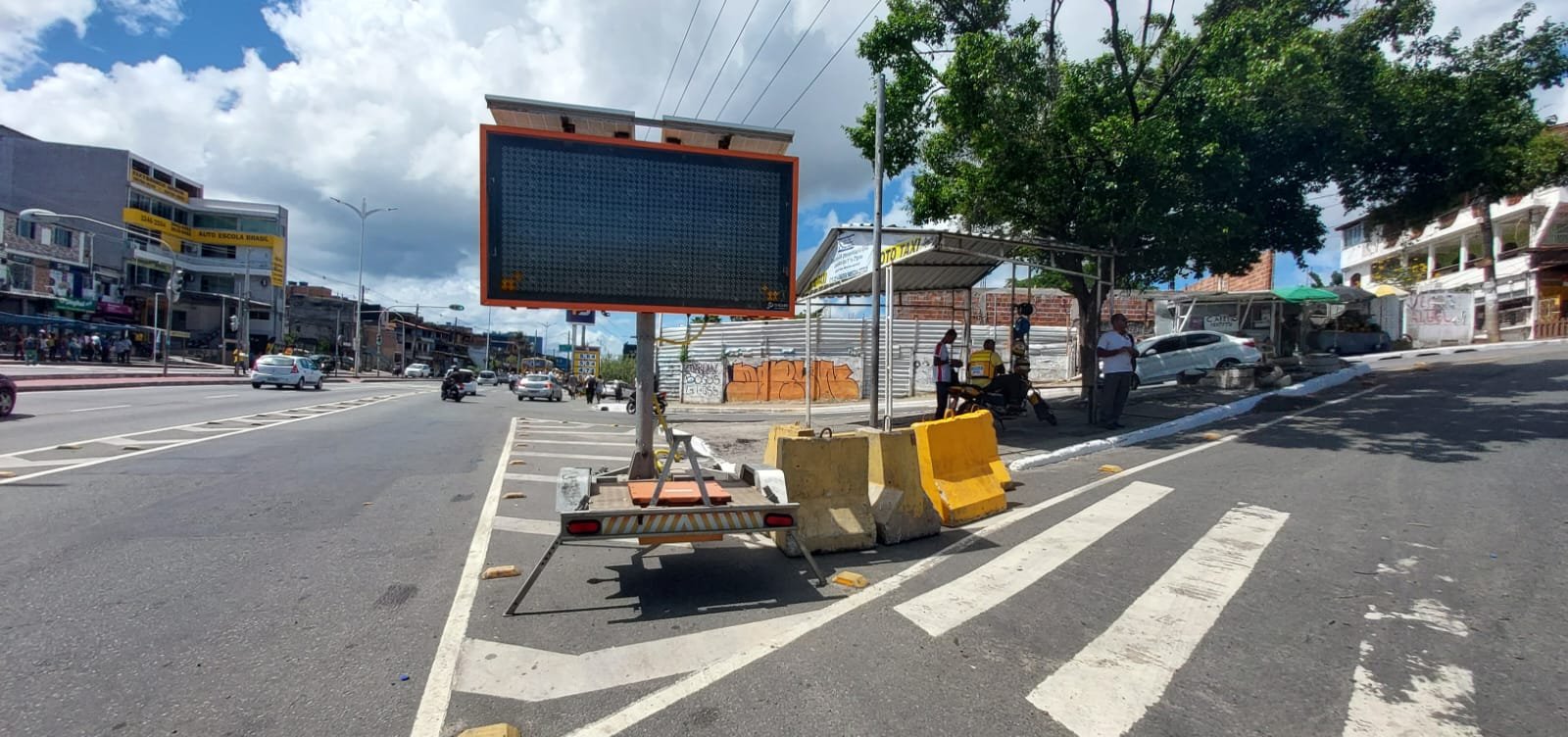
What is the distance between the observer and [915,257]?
11.6m

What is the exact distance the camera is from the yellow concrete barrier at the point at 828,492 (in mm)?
5582

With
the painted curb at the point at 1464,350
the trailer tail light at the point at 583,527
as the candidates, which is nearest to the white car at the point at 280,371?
the trailer tail light at the point at 583,527

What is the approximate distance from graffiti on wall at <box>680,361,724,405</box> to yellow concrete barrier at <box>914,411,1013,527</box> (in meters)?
22.0

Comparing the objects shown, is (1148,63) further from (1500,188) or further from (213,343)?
(213,343)

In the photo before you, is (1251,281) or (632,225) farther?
(1251,281)

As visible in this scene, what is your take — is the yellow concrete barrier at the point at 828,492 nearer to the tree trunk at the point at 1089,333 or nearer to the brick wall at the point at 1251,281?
the tree trunk at the point at 1089,333

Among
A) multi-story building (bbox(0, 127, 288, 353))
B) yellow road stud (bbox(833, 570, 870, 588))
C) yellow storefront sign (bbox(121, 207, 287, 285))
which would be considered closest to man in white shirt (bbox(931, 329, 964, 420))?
yellow road stud (bbox(833, 570, 870, 588))

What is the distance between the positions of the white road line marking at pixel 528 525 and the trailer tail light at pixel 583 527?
7.25ft

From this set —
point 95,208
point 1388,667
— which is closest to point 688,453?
point 1388,667

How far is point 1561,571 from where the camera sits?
438 centimetres

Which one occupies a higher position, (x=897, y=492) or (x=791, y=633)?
(x=897, y=492)

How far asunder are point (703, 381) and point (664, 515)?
2498cm

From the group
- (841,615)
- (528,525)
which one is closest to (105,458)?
(528,525)

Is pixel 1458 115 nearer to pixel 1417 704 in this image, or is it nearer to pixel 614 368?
pixel 1417 704
